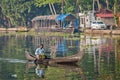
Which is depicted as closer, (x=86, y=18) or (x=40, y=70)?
(x=40, y=70)

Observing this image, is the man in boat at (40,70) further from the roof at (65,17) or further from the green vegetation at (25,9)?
the green vegetation at (25,9)

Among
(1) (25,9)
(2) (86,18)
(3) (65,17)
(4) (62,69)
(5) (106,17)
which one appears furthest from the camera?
(1) (25,9)

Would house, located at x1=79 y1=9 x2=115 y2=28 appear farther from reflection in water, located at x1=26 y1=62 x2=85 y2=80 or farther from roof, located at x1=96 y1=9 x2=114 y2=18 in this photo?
reflection in water, located at x1=26 y1=62 x2=85 y2=80

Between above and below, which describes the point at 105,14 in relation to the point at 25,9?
below

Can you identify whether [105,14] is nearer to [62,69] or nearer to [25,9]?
[25,9]

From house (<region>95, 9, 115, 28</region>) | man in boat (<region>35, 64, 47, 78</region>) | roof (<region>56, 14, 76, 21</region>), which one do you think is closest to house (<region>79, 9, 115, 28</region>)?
house (<region>95, 9, 115, 28</region>)

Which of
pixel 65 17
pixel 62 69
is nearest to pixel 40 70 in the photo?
pixel 62 69

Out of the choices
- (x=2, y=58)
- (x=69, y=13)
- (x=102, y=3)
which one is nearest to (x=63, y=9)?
(x=69, y=13)

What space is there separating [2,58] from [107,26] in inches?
1954

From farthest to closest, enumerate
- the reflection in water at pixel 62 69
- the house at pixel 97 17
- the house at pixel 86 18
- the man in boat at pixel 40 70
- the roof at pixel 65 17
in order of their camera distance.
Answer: the roof at pixel 65 17, the house at pixel 86 18, the house at pixel 97 17, the man in boat at pixel 40 70, the reflection in water at pixel 62 69

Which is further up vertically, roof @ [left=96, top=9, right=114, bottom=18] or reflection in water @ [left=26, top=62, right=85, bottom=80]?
roof @ [left=96, top=9, right=114, bottom=18]

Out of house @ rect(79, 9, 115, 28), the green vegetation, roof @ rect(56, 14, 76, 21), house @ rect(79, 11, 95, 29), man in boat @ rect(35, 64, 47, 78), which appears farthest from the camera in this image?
the green vegetation

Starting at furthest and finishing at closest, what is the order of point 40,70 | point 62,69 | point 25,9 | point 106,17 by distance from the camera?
point 25,9
point 106,17
point 62,69
point 40,70

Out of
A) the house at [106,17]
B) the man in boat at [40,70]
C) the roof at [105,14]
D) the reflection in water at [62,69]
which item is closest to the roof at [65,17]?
the roof at [105,14]
